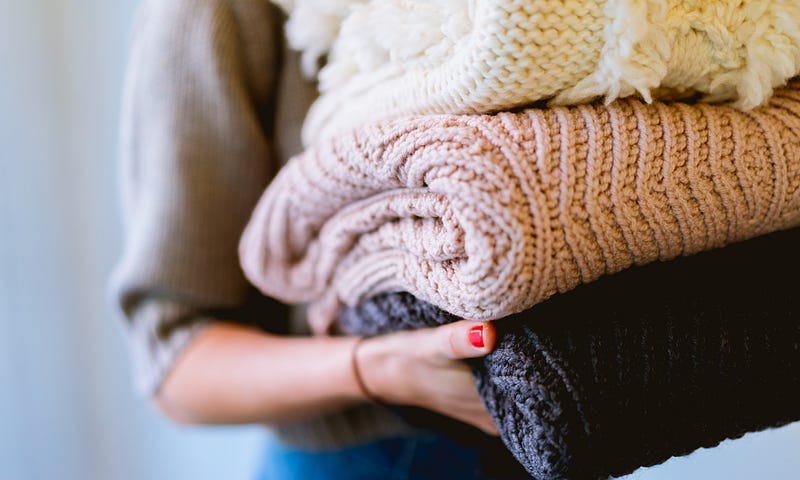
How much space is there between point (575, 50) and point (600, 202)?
6cm

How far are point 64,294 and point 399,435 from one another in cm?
65

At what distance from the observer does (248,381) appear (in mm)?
500

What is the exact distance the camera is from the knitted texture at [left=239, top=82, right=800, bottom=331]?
25 centimetres

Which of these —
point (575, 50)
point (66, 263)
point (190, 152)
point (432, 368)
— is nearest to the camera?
point (575, 50)

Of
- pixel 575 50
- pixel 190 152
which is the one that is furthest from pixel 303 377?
pixel 575 50

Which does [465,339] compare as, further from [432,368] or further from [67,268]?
[67,268]

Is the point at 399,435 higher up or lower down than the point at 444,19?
lower down

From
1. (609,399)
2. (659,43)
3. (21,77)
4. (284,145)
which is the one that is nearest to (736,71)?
(659,43)

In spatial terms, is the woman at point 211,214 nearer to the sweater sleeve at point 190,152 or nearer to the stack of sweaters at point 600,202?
the sweater sleeve at point 190,152

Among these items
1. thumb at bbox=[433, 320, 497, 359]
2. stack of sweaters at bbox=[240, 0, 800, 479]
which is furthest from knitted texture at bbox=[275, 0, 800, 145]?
thumb at bbox=[433, 320, 497, 359]

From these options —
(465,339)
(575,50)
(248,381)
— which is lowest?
(248,381)

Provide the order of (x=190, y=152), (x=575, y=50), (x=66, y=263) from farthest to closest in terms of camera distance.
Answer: (x=66, y=263) < (x=190, y=152) < (x=575, y=50)

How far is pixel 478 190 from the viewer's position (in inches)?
9.7

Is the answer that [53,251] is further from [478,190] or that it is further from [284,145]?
[478,190]
